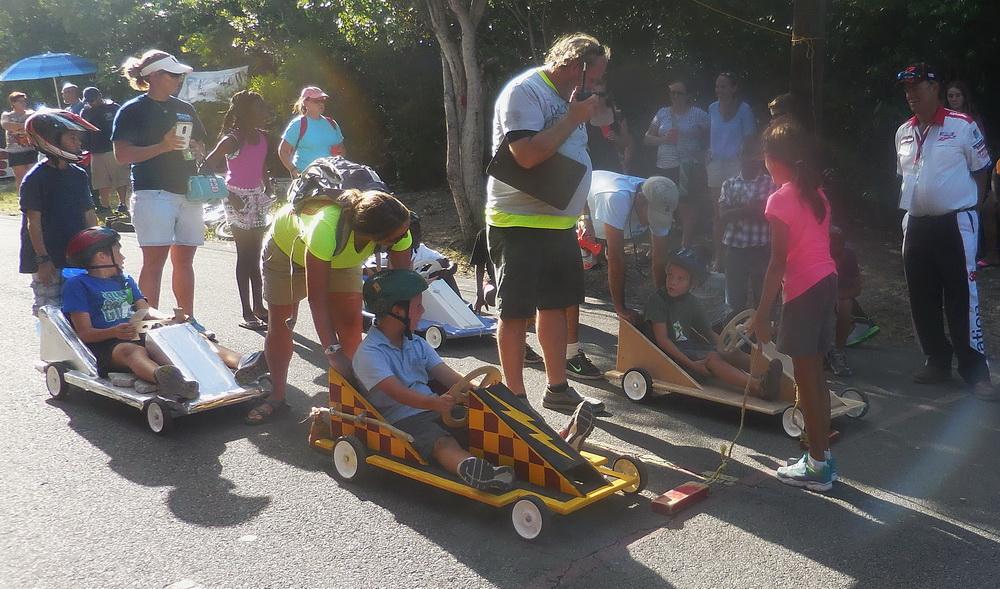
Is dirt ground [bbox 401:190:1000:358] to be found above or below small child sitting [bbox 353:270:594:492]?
Answer: below

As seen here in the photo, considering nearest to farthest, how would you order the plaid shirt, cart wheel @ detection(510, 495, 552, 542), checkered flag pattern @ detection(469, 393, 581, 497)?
cart wheel @ detection(510, 495, 552, 542)
checkered flag pattern @ detection(469, 393, 581, 497)
the plaid shirt

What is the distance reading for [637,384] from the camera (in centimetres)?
621

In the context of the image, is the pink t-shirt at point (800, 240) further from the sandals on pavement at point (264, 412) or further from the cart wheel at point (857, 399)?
the sandals on pavement at point (264, 412)

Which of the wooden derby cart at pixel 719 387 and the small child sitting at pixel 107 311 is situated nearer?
the wooden derby cart at pixel 719 387

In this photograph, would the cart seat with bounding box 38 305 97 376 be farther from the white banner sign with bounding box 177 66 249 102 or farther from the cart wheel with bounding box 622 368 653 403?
the white banner sign with bounding box 177 66 249 102

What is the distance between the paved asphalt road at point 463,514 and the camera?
12.8 feet

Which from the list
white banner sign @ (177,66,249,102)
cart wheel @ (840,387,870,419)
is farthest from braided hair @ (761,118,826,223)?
white banner sign @ (177,66,249,102)

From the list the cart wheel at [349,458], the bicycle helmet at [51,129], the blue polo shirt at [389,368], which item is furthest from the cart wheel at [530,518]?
the bicycle helmet at [51,129]

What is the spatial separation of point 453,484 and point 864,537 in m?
1.77

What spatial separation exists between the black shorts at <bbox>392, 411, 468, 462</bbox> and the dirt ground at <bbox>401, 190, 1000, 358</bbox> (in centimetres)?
461

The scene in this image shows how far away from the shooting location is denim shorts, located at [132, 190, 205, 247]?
6863 millimetres

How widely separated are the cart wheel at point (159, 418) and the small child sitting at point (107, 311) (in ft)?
0.82

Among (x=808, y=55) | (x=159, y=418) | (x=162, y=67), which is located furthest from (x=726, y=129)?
(x=159, y=418)

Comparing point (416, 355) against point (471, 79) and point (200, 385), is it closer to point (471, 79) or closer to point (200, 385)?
point (200, 385)
